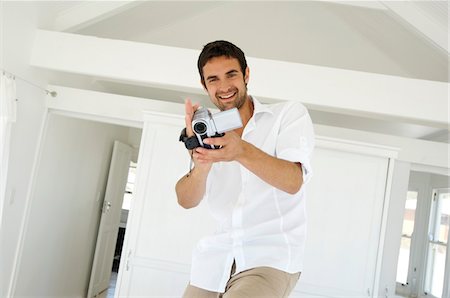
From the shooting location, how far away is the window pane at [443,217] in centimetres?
475

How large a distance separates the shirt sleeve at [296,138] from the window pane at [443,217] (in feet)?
13.7

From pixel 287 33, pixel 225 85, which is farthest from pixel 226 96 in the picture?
pixel 287 33

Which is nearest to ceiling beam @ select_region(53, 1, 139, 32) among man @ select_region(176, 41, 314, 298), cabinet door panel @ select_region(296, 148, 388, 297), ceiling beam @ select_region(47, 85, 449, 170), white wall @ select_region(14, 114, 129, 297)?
ceiling beam @ select_region(47, 85, 449, 170)

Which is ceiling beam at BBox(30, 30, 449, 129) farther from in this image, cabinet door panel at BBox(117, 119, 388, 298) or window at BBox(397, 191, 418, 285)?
window at BBox(397, 191, 418, 285)

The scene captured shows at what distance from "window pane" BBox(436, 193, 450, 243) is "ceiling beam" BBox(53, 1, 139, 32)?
12.0 feet

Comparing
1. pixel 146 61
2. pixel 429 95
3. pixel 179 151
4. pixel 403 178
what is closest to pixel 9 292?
pixel 179 151

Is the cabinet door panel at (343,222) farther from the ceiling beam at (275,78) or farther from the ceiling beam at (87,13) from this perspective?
the ceiling beam at (87,13)

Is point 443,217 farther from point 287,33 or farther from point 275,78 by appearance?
point 275,78

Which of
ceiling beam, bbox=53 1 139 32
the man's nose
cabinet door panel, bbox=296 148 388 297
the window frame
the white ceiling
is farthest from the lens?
the window frame

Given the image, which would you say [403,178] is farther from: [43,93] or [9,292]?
[9,292]

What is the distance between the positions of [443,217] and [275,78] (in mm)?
2888

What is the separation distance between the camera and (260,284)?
3.29 ft

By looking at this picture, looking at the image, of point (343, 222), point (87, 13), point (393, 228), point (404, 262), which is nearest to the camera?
point (343, 222)

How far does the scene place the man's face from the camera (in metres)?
1.23
